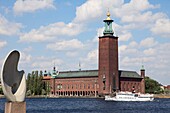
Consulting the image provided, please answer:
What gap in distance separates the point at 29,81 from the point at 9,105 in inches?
3366

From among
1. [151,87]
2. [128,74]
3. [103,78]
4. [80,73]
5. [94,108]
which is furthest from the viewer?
[151,87]

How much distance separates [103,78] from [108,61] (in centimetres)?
429

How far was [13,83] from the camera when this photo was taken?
11289 mm

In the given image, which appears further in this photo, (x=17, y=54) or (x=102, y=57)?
(x=102, y=57)

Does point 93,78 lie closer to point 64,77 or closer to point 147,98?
point 64,77

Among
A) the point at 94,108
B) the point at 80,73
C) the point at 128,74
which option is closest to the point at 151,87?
the point at 128,74

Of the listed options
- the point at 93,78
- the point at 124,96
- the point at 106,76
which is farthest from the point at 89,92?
the point at 124,96

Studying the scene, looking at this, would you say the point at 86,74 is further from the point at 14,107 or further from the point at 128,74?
the point at 14,107

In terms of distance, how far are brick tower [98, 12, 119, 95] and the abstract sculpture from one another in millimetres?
82804

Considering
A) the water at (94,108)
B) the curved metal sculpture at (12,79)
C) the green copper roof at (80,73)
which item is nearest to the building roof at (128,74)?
the green copper roof at (80,73)

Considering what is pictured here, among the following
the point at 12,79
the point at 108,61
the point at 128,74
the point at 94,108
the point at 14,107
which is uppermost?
the point at 108,61

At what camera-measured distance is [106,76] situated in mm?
95188

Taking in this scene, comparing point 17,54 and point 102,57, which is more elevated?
point 102,57

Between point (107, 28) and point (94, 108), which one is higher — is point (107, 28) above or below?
above
